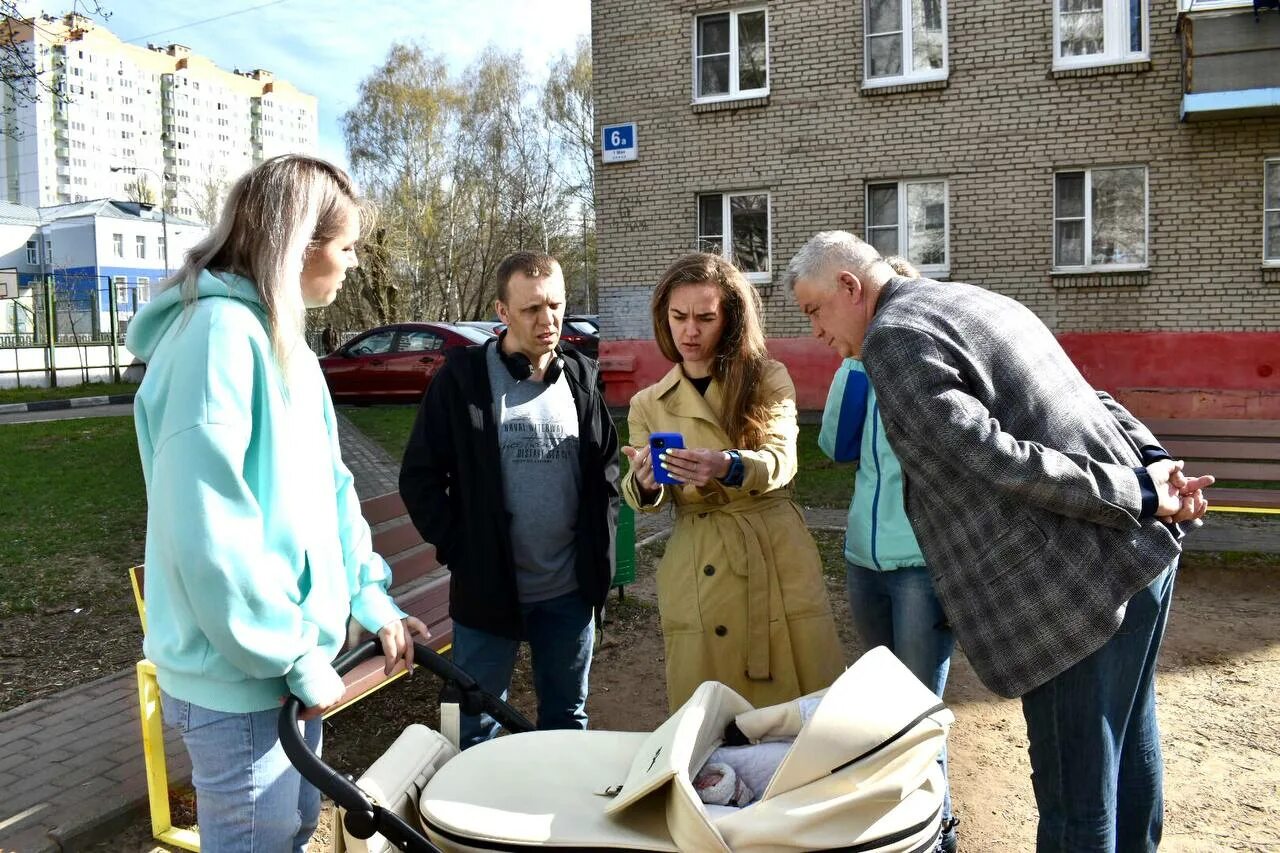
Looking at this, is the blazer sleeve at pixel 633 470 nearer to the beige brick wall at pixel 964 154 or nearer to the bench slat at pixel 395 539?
the bench slat at pixel 395 539

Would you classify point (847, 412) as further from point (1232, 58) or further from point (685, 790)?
point (1232, 58)

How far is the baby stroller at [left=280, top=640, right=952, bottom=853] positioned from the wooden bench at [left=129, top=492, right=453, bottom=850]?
1.69 ft

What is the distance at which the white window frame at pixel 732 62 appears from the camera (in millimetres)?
15852

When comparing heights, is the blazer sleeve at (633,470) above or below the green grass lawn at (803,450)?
above

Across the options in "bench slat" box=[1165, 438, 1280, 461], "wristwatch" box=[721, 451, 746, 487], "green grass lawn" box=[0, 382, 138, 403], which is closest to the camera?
"wristwatch" box=[721, 451, 746, 487]

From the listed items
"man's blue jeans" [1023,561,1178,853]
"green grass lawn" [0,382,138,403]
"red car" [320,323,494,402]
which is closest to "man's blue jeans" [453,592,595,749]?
"man's blue jeans" [1023,561,1178,853]

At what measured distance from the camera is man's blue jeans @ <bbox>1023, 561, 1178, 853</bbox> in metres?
2.28

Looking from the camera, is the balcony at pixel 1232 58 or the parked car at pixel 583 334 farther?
the parked car at pixel 583 334

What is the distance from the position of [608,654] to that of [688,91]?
41.5 ft

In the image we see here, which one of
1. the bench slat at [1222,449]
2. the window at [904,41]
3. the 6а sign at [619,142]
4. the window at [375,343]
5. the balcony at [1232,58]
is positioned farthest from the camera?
the window at [375,343]

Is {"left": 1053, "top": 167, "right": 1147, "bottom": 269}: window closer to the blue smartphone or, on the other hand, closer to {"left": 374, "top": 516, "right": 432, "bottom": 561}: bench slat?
{"left": 374, "top": 516, "right": 432, "bottom": 561}: bench slat

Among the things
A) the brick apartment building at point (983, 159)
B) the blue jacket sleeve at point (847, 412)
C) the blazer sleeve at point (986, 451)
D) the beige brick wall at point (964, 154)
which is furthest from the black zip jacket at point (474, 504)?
the beige brick wall at point (964, 154)

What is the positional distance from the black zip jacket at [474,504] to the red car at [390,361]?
540 inches

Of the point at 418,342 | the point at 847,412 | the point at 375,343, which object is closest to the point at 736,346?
the point at 847,412
